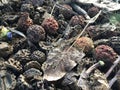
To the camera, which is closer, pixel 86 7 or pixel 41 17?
pixel 41 17

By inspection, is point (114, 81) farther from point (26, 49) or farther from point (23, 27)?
point (23, 27)

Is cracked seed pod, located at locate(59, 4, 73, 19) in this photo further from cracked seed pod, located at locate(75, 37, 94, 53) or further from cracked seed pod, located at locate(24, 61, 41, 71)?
cracked seed pod, located at locate(24, 61, 41, 71)

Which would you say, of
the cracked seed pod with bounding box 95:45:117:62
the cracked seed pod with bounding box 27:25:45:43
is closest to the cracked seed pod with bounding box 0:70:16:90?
the cracked seed pod with bounding box 27:25:45:43

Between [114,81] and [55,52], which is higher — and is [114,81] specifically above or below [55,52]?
below

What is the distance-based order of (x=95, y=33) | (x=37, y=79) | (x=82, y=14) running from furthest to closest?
(x=82, y=14) < (x=95, y=33) < (x=37, y=79)

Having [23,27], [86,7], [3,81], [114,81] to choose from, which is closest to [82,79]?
[114,81]

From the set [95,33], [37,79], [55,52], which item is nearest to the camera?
[37,79]
